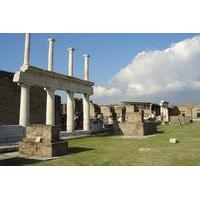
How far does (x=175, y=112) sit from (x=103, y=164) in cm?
4857

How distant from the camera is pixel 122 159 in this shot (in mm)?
9172

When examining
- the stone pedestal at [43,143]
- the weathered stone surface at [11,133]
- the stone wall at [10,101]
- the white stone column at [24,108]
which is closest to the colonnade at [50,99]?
the white stone column at [24,108]

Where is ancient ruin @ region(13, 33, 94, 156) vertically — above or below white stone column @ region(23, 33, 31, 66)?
below

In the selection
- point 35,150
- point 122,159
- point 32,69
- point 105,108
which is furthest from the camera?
point 105,108

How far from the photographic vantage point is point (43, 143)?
10414 millimetres

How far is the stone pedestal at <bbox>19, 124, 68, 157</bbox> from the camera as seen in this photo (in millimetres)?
10258

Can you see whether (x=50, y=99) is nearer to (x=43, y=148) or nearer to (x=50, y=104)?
(x=50, y=104)

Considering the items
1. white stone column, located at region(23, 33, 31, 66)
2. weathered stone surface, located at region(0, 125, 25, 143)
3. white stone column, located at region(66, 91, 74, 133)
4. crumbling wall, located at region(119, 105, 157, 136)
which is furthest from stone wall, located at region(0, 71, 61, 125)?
crumbling wall, located at region(119, 105, 157, 136)

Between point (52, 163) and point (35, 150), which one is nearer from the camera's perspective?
point (52, 163)

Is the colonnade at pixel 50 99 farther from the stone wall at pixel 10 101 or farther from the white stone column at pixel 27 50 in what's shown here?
the stone wall at pixel 10 101

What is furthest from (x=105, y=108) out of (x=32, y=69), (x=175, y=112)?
(x=32, y=69)

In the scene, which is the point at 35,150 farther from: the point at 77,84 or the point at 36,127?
the point at 77,84

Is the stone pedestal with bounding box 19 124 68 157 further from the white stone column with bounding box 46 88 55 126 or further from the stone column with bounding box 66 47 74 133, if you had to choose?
the stone column with bounding box 66 47 74 133

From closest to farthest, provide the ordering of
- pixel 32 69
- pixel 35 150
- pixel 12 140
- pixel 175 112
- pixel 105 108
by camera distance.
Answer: pixel 35 150 < pixel 12 140 < pixel 32 69 < pixel 105 108 < pixel 175 112
